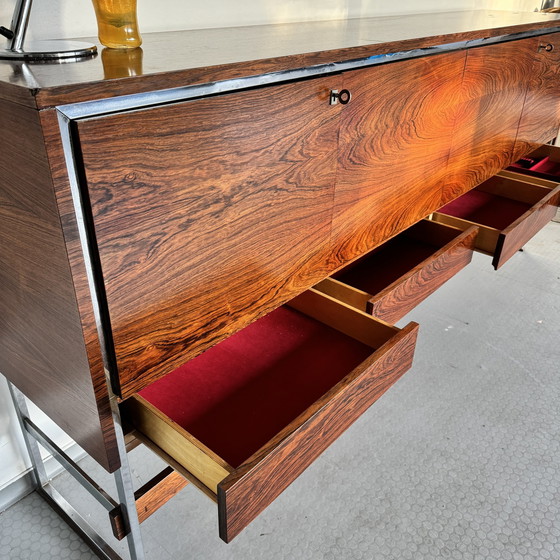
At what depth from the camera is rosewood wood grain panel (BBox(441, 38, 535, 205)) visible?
3.53 feet

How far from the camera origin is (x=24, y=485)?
1.12 metres

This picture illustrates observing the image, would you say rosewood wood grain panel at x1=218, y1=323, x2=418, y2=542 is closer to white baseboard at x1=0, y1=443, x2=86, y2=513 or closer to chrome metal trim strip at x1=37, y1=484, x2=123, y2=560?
chrome metal trim strip at x1=37, y1=484, x2=123, y2=560

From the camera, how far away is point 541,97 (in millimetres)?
1450

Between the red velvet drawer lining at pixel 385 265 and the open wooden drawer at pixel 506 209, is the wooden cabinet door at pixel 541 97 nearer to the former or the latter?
the open wooden drawer at pixel 506 209

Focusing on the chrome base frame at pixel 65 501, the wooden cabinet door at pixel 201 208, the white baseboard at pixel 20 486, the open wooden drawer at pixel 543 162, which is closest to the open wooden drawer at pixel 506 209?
the open wooden drawer at pixel 543 162

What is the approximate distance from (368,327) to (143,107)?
58 cm

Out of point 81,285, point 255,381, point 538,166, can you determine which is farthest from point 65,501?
point 538,166

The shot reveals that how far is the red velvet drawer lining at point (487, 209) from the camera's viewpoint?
153cm

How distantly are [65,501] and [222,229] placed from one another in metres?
0.79

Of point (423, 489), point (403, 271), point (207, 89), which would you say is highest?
point (207, 89)

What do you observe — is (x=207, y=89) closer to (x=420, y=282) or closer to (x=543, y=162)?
(x=420, y=282)

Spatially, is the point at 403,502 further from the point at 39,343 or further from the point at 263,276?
the point at 39,343

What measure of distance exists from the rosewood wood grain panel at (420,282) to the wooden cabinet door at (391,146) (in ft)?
0.30

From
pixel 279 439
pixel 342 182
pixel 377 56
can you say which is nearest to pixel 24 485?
pixel 279 439
